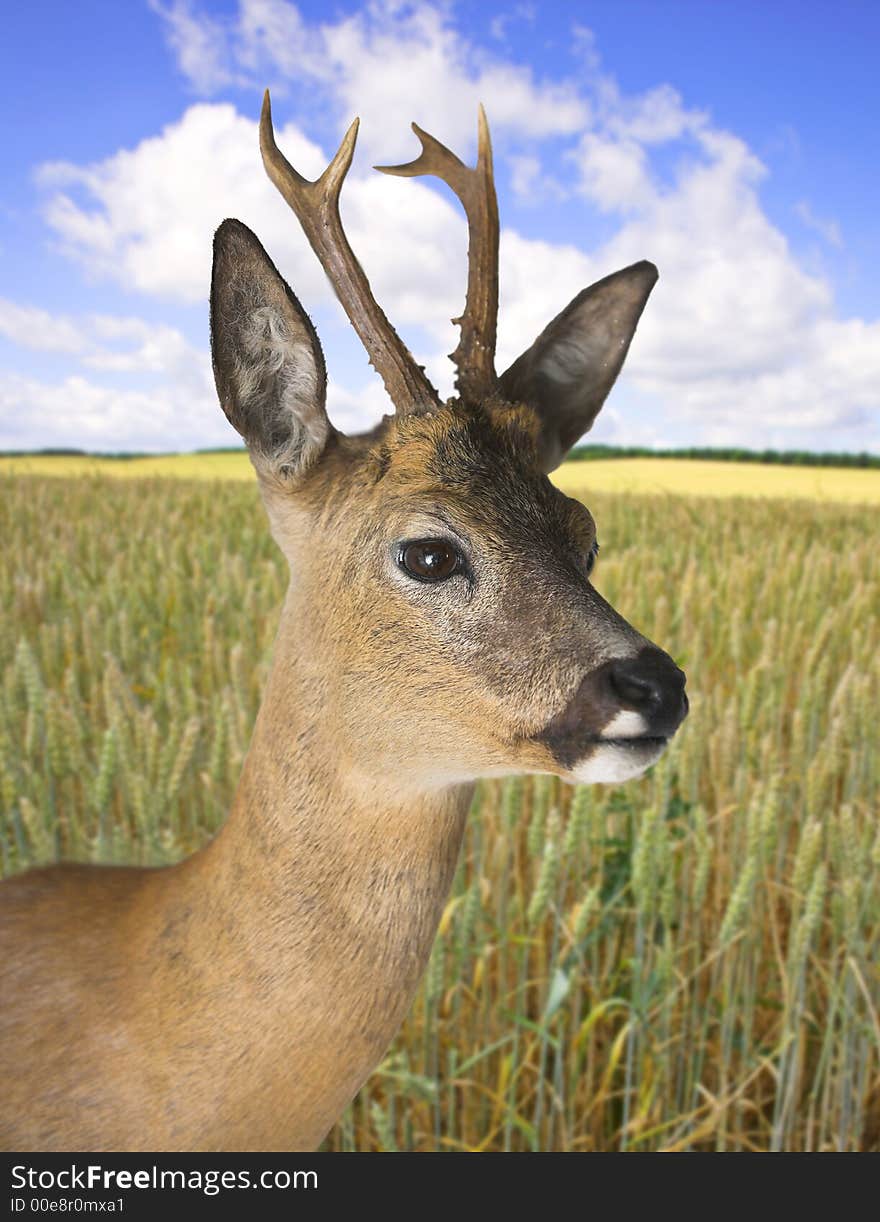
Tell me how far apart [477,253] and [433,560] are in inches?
19.3

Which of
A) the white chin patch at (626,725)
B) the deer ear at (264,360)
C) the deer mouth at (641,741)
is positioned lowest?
the deer mouth at (641,741)

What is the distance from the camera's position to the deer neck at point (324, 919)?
1.35 metres

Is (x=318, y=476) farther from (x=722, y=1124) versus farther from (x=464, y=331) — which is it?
(x=722, y=1124)

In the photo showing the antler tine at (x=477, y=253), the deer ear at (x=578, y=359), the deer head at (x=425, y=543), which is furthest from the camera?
the deer ear at (x=578, y=359)

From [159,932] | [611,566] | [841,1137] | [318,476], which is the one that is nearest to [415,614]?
[318,476]

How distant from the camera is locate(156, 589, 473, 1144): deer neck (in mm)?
1350

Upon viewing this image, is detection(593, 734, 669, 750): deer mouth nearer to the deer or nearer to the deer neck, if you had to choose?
the deer

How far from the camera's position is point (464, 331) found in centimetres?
148

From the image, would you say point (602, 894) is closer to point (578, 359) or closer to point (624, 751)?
point (578, 359)

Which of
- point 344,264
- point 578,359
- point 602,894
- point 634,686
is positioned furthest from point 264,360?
point 602,894

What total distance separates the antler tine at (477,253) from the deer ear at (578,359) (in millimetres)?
102

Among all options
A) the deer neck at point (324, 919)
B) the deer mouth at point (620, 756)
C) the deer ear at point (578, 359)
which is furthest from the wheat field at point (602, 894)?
the deer mouth at point (620, 756)

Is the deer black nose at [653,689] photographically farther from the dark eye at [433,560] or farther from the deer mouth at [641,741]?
the dark eye at [433,560]

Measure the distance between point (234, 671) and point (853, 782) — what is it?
201cm
